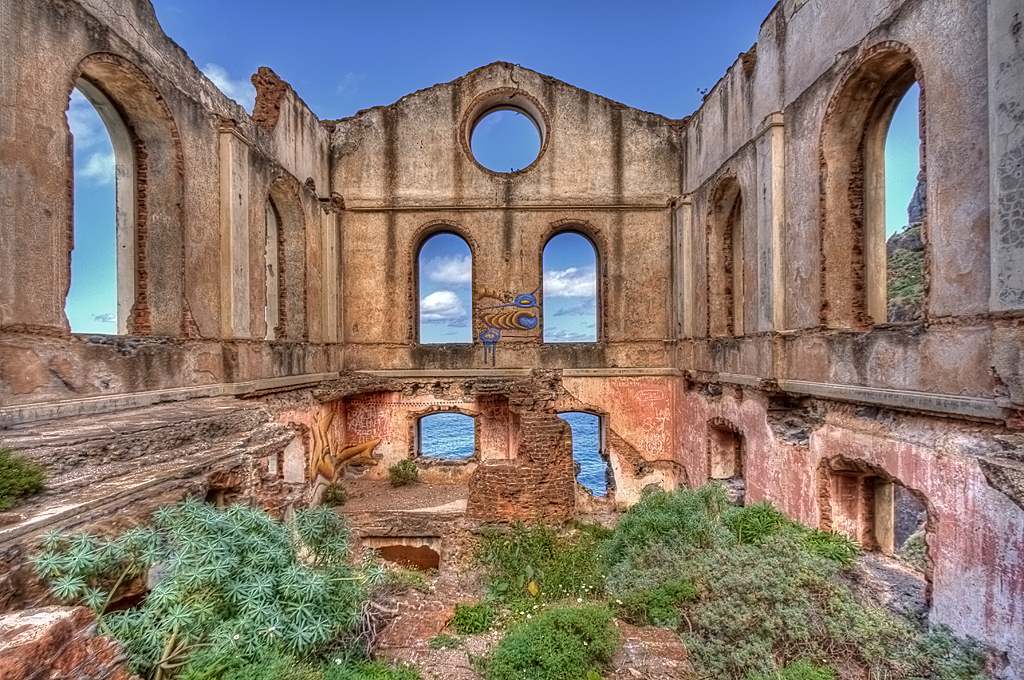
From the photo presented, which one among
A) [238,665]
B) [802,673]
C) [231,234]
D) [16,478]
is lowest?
[802,673]

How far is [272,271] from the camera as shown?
1064cm

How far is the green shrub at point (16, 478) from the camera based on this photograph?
316 centimetres

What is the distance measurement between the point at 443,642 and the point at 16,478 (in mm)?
4129

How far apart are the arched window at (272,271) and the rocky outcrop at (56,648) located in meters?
8.41

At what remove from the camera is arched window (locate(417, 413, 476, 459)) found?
30255mm

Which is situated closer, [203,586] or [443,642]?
[203,586]

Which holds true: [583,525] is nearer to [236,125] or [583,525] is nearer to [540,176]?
[540,176]

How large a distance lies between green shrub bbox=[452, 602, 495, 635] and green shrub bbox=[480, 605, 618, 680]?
53 cm

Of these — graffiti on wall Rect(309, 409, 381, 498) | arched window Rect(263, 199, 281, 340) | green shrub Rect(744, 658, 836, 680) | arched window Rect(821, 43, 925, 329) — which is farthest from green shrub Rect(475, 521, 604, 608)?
arched window Rect(263, 199, 281, 340)

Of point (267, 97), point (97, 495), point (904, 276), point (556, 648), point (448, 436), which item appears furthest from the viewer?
point (448, 436)

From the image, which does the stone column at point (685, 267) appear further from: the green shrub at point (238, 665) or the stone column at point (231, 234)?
the green shrub at point (238, 665)

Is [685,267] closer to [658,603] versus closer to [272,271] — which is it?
[658,603]

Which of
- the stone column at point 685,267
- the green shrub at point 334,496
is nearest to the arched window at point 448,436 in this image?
the green shrub at point 334,496

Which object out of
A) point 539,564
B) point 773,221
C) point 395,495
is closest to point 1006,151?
point 773,221
